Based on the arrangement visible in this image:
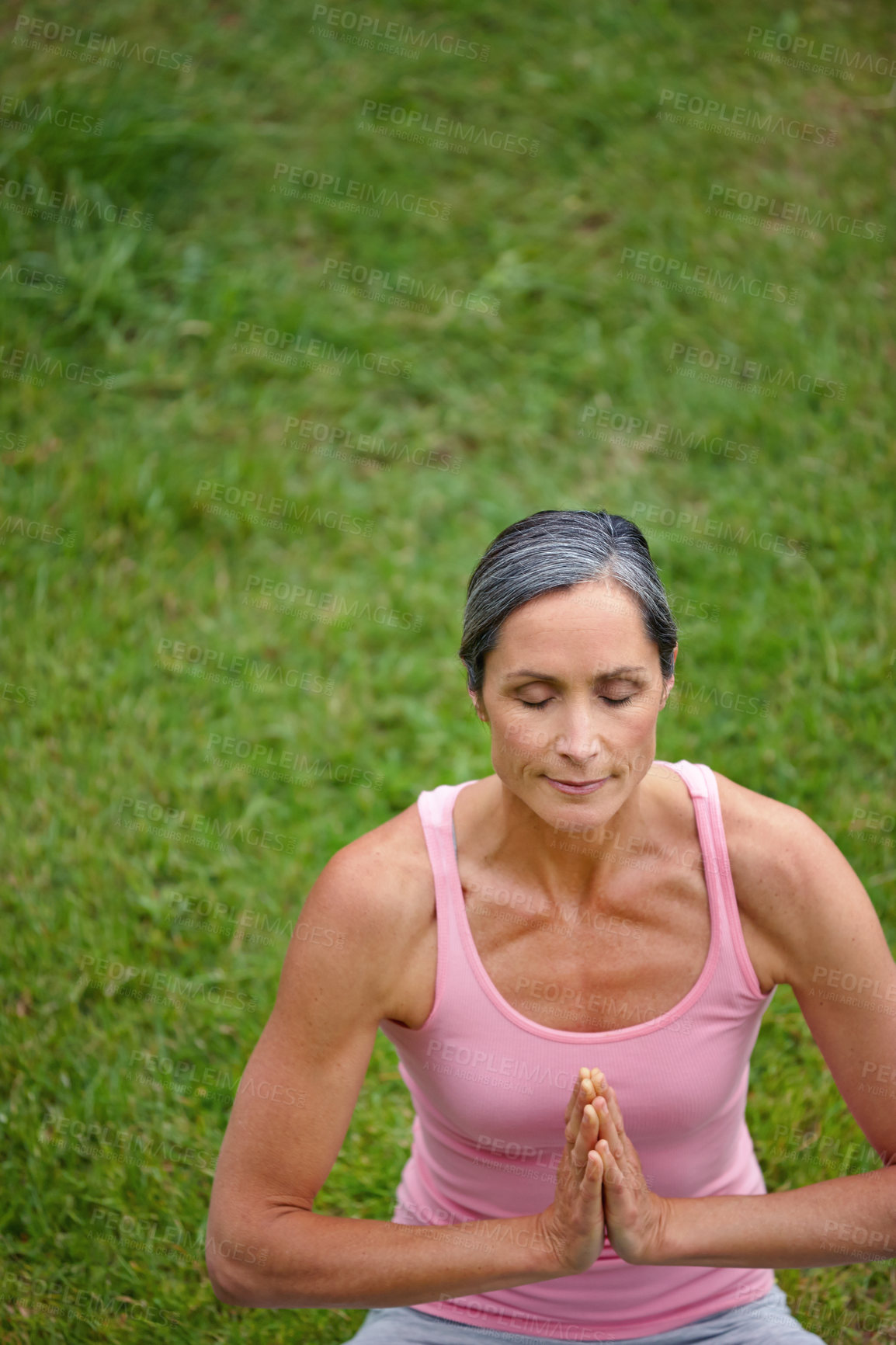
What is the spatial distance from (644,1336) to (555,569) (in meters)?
1.80

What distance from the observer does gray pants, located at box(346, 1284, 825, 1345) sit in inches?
107

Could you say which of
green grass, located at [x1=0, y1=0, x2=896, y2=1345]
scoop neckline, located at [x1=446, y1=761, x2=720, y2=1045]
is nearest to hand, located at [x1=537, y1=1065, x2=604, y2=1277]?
scoop neckline, located at [x1=446, y1=761, x2=720, y2=1045]

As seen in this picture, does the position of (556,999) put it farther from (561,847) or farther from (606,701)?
(606,701)

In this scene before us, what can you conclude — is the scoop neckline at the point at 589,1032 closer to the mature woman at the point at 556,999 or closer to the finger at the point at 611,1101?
the mature woman at the point at 556,999

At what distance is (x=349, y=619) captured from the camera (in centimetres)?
518

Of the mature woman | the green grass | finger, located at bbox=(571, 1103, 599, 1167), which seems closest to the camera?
finger, located at bbox=(571, 1103, 599, 1167)

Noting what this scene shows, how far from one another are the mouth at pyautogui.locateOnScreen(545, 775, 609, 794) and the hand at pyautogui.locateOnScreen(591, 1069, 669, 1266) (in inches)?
20.7

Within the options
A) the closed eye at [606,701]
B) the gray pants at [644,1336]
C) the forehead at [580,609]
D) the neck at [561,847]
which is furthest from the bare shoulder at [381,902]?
the gray pants at [644,1336]

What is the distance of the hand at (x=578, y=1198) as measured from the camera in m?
2.28

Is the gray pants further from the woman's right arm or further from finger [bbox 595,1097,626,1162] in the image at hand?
finger [bbox 595,1097,626,1162]

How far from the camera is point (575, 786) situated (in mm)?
2336

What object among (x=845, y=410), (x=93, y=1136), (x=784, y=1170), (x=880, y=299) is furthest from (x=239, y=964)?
(x=880, y=299)

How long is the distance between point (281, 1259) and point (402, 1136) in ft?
4.38

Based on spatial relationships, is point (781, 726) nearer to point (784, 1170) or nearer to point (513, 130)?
point (784, 1170)
